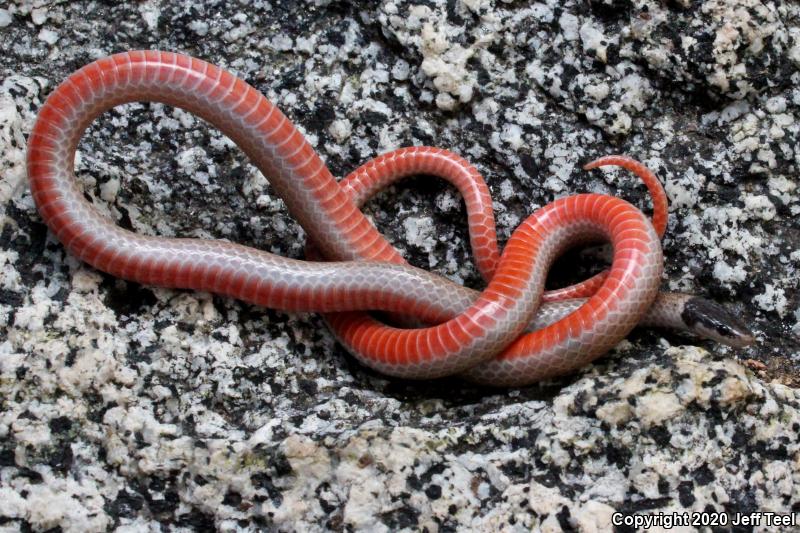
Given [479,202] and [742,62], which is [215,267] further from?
[742,62]

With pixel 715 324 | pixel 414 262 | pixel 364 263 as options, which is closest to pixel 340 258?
pixel 364 263

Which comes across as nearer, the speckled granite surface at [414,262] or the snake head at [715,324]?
the speckled granite surface at [414,262]

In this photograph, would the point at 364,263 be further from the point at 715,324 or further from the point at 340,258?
the point at 715,324

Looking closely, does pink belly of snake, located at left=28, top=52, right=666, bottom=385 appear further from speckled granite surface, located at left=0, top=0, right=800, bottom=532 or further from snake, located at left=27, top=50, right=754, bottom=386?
speckled granite surface, located at left=0, top=0, right=800, bottom=532

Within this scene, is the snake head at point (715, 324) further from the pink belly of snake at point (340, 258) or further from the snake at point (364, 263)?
the pink belly of snake at point (340, 258)

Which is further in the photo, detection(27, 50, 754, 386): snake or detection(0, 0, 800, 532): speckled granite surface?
detection(27, 50, 754, 386): snake

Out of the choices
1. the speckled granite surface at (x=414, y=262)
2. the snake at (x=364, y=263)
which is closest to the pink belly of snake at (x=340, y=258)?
the snake at (x=364, y=263)

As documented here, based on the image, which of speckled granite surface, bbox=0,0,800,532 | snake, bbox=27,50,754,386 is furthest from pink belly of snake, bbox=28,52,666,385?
speckled granite surface, bbox=0,0,800,532
